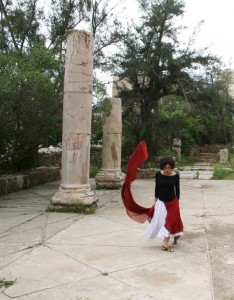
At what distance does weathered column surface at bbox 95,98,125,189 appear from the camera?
12000mm

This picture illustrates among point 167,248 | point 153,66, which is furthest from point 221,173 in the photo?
point 167,248

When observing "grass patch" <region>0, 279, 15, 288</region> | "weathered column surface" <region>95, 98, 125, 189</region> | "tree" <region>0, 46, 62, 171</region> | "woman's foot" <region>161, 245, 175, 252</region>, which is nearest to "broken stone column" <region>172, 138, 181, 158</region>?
"weathered column surface" <region>95, 98, 125, 189</region>

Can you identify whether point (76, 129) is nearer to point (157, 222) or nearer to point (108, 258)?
point (157, 222)

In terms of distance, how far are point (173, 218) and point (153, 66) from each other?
42.6ft

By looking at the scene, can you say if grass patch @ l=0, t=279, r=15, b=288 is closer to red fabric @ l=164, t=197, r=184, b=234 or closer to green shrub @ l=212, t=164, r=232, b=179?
red fabric @ l=164, t=197, r=184, b=234

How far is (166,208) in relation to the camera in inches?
207

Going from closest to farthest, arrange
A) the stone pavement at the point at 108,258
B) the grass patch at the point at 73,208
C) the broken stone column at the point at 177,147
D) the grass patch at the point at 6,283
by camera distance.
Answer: the stone pavement at the point at 108,258 < the grass patch at the point at 6,283 < the grass patch at the point at 73,208 < the broken stone column at the point at 177,147

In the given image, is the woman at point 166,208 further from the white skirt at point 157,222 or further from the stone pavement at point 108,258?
the stone pavement at point 108,258

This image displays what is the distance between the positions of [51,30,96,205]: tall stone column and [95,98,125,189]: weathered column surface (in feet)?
12.5

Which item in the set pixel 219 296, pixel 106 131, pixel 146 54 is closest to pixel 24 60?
pixel 106 131

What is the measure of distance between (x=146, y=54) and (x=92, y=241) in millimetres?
13449

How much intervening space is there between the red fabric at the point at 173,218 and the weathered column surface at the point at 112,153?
22.3 feet

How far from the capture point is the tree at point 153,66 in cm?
1703

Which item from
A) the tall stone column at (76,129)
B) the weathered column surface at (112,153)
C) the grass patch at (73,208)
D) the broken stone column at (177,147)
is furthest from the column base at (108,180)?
the broken stone column at (177,147)
